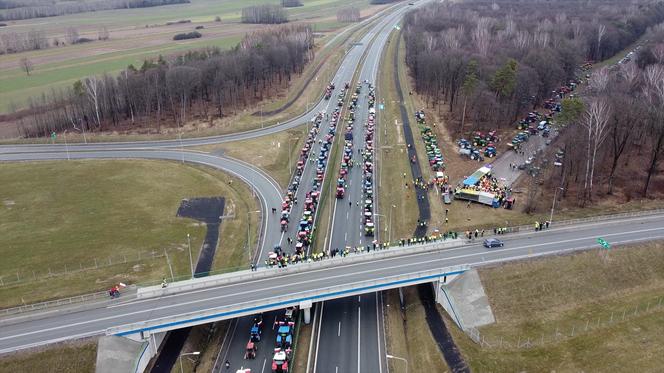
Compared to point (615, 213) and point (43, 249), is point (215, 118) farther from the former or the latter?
point (615, 213)

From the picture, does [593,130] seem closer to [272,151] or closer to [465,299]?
[465,299]

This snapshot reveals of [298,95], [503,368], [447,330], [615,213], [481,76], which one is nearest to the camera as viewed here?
[503,368]

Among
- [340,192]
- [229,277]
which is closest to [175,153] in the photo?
[340,192]

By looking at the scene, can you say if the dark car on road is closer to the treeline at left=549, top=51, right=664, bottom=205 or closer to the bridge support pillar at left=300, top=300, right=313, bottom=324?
the treeline at left=549, top=51, right=664, bottom=205

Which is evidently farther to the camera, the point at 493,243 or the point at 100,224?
the point at 100,224

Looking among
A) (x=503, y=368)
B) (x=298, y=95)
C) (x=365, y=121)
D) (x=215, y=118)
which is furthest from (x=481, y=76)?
(x=503, y=368)

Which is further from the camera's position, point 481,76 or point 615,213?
point 481,76
